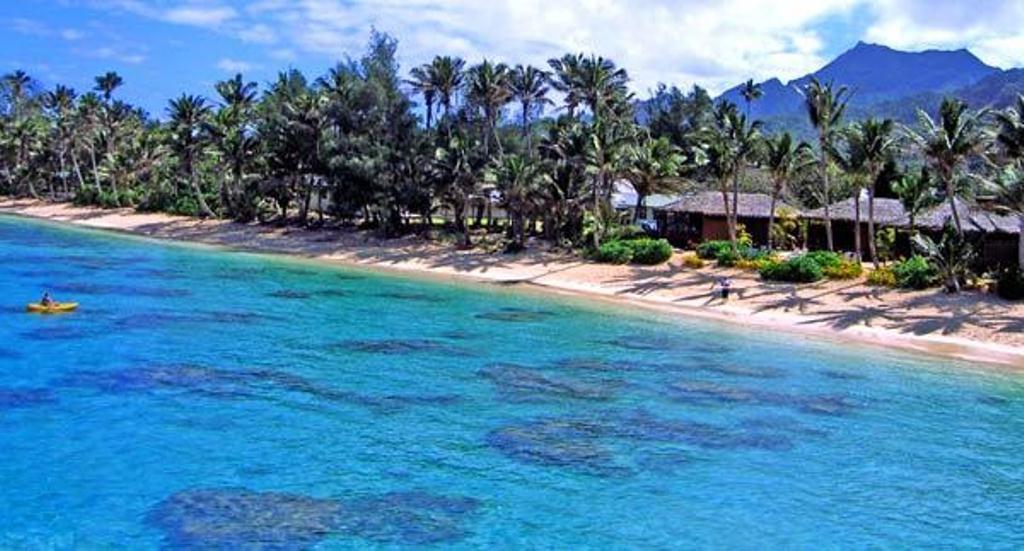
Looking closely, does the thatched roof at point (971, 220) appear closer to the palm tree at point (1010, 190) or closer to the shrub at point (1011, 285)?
the shrub at point (1011, 285)

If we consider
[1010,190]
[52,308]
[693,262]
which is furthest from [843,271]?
[52,308]

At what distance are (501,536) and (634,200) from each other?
64.9m

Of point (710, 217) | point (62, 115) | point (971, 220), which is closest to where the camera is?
point (971, 220)

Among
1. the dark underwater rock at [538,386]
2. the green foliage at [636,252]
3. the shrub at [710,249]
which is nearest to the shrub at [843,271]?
the shrub at [710,249]

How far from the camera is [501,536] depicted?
56.2 ft

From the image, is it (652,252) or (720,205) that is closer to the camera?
(652,252)

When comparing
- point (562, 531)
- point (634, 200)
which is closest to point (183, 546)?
point (562, 531)

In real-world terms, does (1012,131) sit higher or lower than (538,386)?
higher

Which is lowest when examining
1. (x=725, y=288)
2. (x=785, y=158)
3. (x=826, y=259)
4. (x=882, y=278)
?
(x=725, y=288)

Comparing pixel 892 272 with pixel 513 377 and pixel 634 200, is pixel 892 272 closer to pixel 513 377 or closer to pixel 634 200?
pixel 513 377

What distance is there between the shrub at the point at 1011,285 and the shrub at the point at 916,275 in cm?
319

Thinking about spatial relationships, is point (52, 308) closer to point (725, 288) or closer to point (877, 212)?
point (725, 288)

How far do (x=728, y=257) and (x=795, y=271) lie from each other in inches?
212

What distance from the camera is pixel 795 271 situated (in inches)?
1971
